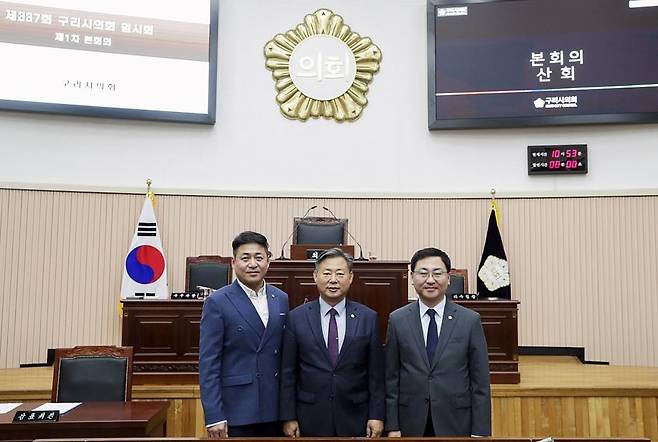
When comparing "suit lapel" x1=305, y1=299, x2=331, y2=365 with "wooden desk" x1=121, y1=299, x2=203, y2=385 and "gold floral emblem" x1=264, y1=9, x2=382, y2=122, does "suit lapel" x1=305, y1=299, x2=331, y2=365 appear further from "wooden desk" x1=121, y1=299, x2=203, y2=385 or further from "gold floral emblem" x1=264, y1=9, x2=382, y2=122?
"gold floral emblem" x1=264, y1=9, x2=382, y2=122

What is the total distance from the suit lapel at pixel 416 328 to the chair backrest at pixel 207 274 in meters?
2.84

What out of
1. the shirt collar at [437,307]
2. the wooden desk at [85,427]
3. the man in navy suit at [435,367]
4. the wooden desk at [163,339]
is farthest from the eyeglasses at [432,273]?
the wooden desk at [163,339]

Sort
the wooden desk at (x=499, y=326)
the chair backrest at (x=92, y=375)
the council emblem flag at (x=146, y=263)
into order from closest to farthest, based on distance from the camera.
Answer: the chair backrest at (x=92, y=375) < the wooden desk at (x=499, y=326) < the council emblem flag at (x=146, y=263)

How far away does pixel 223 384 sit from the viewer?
2.18 m

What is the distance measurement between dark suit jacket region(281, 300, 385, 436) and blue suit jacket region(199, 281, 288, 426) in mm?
59

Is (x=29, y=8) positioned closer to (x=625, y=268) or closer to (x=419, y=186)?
(x=419, y=186)

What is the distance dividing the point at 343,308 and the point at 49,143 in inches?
168

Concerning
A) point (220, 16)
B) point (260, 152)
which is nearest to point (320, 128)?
point (260, 152)

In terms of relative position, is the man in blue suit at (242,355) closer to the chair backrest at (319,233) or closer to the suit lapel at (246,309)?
the suit lapel at (246,309)

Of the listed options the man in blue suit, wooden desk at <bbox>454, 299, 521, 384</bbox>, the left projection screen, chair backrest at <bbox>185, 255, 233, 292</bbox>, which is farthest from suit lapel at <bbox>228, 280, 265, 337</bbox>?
the left projection screen

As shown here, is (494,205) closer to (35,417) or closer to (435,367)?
(435,367)

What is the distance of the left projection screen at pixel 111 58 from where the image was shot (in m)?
5.16

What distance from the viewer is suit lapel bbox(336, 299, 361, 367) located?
2.15 metres

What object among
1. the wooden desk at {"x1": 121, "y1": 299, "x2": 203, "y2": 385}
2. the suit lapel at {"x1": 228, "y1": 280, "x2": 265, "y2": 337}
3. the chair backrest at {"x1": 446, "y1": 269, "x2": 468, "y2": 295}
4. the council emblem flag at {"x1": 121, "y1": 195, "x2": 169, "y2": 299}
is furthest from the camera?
the council emblem flag at {"x1": 121, "y1": 195, "x2": 169, "y2": 299}
